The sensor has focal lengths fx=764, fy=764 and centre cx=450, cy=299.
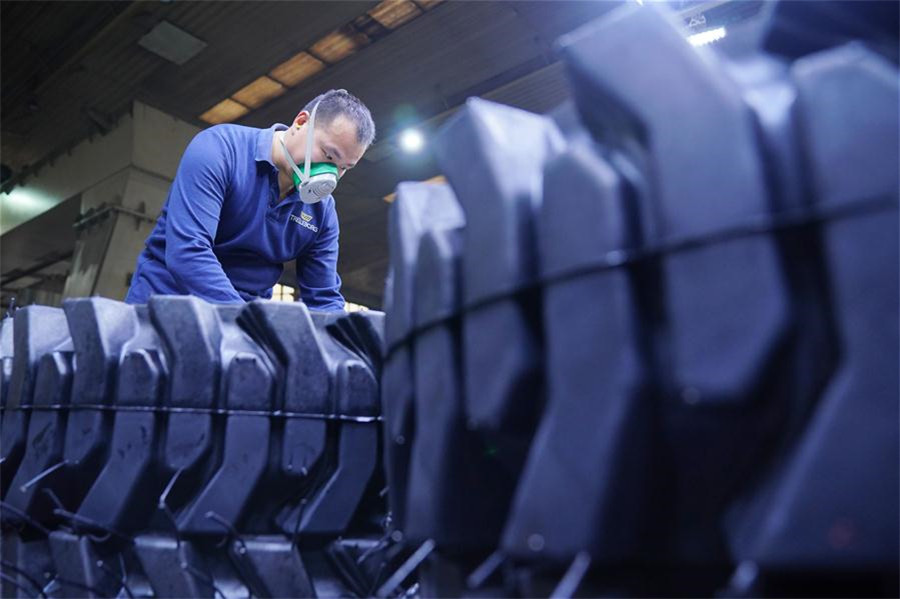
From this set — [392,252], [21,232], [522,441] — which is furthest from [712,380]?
[21,232]

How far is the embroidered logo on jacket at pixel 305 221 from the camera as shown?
172 centimetres

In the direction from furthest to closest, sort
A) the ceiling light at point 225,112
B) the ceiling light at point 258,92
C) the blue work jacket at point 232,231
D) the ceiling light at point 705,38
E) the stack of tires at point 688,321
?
the ceiling light at point 225,112 < the ceiling light at point 258,92 < the blue work jacket at point 232,231 < the ceiling light at point 705,38 < the stack of tires at point 688,321

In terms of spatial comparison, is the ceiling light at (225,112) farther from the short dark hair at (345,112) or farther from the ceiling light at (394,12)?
the short dark hair at (345,112)

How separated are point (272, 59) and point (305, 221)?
352 centimetres

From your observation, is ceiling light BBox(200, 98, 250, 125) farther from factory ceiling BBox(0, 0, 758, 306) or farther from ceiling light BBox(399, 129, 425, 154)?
ceiling light BBox(399, 129, 425, 154)

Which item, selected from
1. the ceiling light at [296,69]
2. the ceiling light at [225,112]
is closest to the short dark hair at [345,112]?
the ceiling light at [296,69]

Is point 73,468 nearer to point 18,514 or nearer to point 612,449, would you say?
point 18,514

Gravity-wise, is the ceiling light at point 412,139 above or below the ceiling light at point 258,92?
below

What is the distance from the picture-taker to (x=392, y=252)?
0.70 meters

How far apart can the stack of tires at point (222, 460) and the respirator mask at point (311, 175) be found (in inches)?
27.4

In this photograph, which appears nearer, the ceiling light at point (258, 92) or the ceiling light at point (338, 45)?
the ceiling light at point (338, 45)

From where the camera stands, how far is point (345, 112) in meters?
1.66

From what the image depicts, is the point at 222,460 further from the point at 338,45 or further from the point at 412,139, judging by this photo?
the point at 412,139

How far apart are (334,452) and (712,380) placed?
633mm
